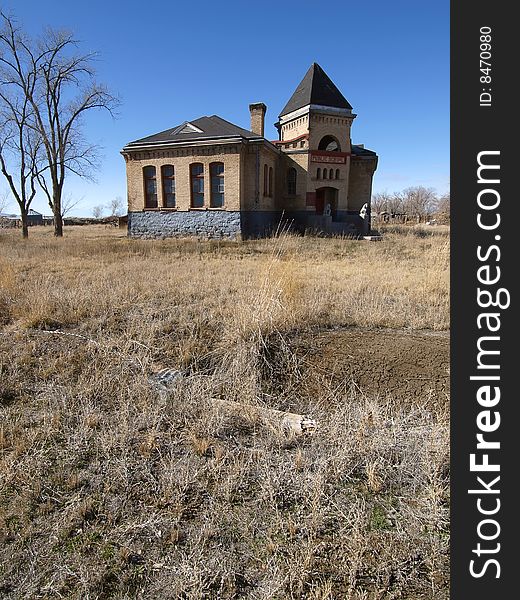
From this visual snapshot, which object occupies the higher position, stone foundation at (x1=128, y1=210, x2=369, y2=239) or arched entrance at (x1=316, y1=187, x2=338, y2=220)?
arched entrance at (x1=316, y1=187, x2=338, y2=220)

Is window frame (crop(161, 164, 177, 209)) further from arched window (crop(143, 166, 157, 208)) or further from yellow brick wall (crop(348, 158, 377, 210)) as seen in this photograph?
yellow brick wall (crop(348, 158, 377, 210))

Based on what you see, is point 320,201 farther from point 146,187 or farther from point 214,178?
point 146,187

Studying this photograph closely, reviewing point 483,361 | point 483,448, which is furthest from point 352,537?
point 483,361

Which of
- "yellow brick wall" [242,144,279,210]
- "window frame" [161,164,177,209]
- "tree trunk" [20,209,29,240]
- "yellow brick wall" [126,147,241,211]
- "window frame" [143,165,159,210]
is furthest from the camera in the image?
"tree trunk" [20,209,29,240]

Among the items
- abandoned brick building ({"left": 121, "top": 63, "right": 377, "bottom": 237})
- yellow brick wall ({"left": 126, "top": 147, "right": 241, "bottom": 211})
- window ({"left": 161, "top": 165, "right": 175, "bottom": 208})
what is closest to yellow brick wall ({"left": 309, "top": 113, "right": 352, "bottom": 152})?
abandoned brick building ({"left": 121, "top": 63, "right": 377, "bottom": 237})

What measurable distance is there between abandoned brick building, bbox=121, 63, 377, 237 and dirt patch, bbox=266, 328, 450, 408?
1578cm

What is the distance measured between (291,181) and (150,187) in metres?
8.55

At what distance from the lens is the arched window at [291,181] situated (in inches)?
915

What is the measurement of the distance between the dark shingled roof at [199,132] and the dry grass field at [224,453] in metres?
16.0

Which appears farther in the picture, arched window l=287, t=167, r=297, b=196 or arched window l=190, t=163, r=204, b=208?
arched window l=287, t=167, r=297, b=196

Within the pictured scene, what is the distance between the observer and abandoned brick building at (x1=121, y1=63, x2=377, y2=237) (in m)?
19.8

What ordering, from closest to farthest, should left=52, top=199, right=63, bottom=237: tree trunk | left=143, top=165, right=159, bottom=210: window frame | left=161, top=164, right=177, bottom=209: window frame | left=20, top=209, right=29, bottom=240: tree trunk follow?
left=161, top=164, right=177, bottom=209: window frame, left=143, top=165, right=159, bottom=210: window frame, left=20, top=209, right=29, bottom=240: tree trunk, left=52, top=199, right=63, bottom=237: tree trunk

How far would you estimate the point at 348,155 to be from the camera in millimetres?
23062

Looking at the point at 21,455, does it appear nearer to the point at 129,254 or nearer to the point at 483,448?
the point at 483,448
